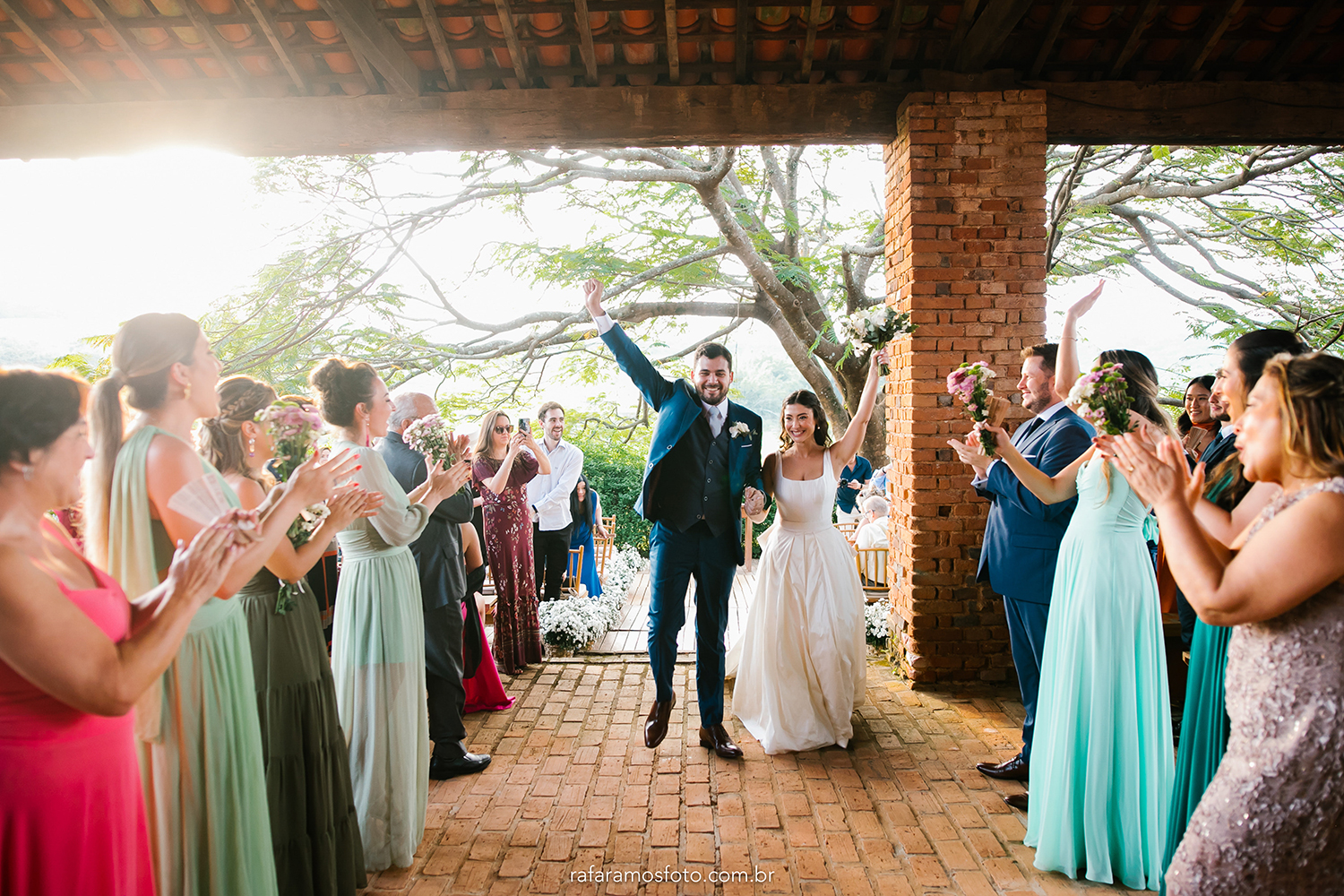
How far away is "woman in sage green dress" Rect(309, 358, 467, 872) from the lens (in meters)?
3.32

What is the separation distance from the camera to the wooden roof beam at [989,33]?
4559 millimetres

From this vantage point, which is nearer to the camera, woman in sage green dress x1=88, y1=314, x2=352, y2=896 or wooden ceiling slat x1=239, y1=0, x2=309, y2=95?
woman in sage green dress x1=88, y1=314, x2=352, y2=896

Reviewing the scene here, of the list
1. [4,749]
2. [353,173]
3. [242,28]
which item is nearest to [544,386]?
[353,173]

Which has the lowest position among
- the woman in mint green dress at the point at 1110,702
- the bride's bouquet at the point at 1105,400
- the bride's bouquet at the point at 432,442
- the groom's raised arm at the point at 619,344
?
the woman in mint green dress at the point at 1110,702

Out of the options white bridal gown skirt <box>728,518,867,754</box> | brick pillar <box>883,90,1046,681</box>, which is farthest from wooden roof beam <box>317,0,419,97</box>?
white bridal gown skirt <box>728,518,867,754</box>

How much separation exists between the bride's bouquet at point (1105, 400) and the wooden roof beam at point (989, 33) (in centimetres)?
292

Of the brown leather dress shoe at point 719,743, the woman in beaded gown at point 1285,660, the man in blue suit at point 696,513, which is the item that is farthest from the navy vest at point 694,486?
the woman in beaded gown at point 1285,660

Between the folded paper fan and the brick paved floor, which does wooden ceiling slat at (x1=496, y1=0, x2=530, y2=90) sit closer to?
the folded paper fan

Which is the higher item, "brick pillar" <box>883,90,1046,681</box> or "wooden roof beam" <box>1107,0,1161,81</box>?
"wooden roof beam" <box>1107,0,1161,81</box>

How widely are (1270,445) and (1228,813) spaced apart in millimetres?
905

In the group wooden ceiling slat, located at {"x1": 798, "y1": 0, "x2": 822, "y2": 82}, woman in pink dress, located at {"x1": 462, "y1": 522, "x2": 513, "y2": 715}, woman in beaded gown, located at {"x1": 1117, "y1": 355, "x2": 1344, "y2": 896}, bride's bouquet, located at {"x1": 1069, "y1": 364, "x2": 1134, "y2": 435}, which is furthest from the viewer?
woman in pink dress, located at {"x1": 462, "y1": 522, "x2": 513, "y2": 715}

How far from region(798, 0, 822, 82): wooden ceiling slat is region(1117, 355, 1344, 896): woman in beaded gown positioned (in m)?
3.86

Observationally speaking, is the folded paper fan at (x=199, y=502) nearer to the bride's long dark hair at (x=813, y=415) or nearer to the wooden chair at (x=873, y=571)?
the bride's long dark hair at (x=813, y=415)

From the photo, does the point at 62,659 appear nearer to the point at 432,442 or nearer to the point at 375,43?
the point at 432,442
